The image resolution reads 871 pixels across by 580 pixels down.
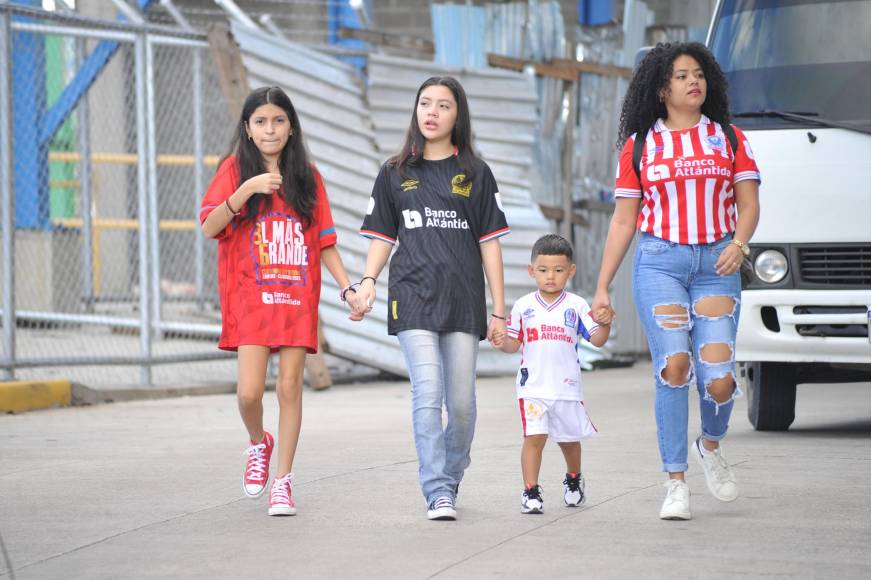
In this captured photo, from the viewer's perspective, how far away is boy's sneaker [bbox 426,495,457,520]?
18.4ft

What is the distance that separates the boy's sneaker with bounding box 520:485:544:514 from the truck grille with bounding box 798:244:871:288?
2.86 meters

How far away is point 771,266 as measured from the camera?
8.10 meters

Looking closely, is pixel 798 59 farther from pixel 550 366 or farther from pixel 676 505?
pixel 676 505

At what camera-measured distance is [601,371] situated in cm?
1491

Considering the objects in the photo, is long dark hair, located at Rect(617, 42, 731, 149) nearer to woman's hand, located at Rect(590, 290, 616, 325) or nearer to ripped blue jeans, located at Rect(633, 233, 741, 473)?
ripped blue jeans, located at Rect(633, 233, 741, 473)

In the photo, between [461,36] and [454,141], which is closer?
[454,141]

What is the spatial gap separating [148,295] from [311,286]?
6412 millimetres

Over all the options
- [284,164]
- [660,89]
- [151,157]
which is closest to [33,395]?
[151,157]

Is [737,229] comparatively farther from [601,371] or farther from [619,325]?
[619,325]

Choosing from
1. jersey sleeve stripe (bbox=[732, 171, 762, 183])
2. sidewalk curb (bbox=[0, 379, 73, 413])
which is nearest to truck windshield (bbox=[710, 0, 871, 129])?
jersey sleeve stripe (bbox=[732, 171, 762, 183])

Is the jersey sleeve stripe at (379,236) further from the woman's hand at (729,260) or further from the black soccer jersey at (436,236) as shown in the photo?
the woman's hand at (729,260)

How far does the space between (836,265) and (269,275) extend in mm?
3368

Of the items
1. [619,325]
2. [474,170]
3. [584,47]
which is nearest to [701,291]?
[474,170]

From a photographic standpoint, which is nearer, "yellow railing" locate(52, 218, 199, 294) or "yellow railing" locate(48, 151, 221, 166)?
"yellow railing" locate(52, 218, 199, 294)
